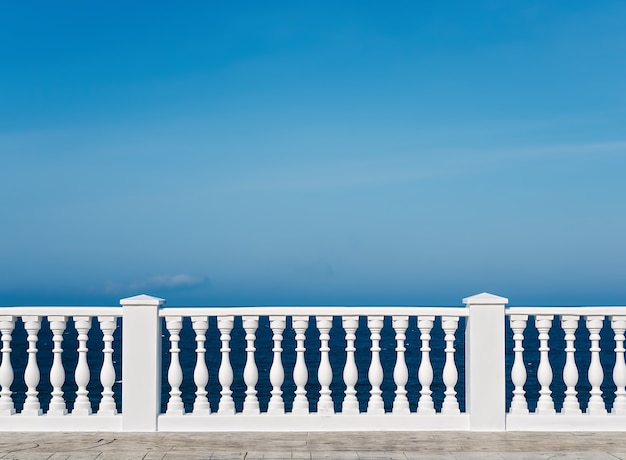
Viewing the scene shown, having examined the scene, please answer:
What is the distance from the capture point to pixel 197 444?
6.68 metres

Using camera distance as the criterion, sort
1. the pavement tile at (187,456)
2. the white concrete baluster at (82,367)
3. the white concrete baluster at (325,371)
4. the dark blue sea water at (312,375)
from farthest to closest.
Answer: the dark blue sea water at (312,375) < the white concrete baluster at (82,367) < the white concrete baluster at (325,371) < the pavement tile at (187,456)

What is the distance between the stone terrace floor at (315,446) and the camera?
622cm

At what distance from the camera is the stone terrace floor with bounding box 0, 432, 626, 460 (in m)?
6.22

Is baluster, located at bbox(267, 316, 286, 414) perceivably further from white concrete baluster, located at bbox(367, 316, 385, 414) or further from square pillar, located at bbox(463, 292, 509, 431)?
square pillar, located at bbox(463, 292, 509, 431)

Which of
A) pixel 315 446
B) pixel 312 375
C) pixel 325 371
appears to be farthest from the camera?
pixel 312 375

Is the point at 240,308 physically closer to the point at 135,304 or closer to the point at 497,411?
the point at 135,304

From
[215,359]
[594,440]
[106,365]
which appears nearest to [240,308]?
[106,365]

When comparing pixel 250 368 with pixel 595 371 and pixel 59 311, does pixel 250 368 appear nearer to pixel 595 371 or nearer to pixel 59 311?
pixel 59 311

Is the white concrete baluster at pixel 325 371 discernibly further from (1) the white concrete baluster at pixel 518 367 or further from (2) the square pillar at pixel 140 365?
(1) the white concrete baluster at pixel 518 367

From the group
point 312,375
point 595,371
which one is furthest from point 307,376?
point 312,375

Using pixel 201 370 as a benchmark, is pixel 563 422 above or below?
below

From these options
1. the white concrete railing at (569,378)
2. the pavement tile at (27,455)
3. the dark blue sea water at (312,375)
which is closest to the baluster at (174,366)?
the pavement tile at (27,455)

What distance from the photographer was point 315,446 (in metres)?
6.57

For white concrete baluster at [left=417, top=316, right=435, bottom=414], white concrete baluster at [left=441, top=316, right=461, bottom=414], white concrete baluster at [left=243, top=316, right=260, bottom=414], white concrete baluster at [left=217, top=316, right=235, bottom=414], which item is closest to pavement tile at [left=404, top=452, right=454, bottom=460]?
Result: white concrete baluster at [left=417, top=316, right=435, bottom=414]
